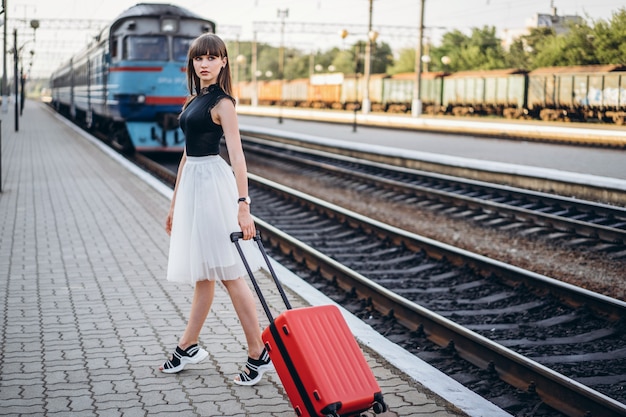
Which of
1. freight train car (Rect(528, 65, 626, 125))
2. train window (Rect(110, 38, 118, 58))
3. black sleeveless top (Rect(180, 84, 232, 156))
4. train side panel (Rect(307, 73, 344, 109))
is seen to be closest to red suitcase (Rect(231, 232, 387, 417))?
black sleeveless top (Rect(180, 84, 232, 156))

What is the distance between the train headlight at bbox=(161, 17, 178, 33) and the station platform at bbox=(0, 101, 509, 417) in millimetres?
8944

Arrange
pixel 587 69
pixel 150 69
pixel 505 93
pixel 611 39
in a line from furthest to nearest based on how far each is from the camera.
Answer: pixel 505 93, pixel 587 69, pixel 611 39, pixel 150 69

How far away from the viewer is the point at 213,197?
169 inches

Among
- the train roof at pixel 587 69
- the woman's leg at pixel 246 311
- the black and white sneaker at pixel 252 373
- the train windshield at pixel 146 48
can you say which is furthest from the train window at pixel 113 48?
the train roof at pixel 587 69

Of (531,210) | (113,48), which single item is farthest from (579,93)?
(531,210)

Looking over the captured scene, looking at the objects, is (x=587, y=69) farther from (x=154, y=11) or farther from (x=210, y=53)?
(x=210, y=53)

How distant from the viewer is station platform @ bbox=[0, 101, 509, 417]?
4141mm

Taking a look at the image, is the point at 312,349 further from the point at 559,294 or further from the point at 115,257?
the point at 115,257

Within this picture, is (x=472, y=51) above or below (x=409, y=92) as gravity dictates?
above

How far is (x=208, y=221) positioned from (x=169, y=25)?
1532 cm

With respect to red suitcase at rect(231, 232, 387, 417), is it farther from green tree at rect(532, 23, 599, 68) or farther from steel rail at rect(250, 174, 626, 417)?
green tree at rect(532, 23, 599, 68)

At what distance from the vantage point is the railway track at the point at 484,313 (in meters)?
4.79

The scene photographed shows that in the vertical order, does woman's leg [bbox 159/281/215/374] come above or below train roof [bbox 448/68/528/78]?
below

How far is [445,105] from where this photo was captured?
47.0 m
